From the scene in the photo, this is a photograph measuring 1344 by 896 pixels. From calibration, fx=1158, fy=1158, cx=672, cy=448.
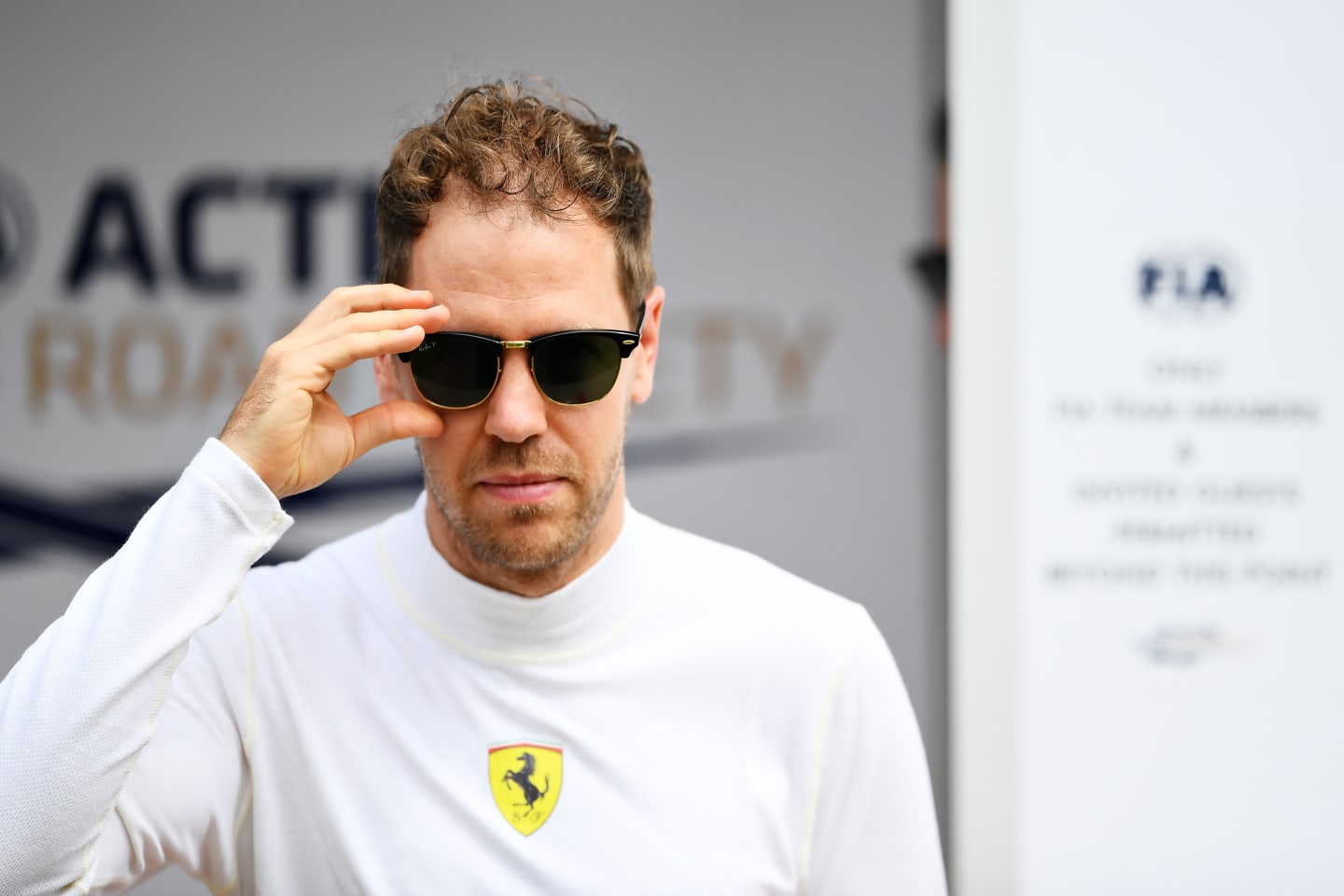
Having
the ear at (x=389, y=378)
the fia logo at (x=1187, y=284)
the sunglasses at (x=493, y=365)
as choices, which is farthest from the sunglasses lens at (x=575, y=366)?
the fia logo at (x=1187, y=284)

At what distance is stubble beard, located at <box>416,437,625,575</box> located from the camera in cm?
169

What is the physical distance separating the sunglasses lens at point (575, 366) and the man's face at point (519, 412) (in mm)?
20

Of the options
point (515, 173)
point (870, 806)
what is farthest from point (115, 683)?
point (870, 806)

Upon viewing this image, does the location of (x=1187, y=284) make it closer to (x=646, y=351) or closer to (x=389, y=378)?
(x=646, y=351)

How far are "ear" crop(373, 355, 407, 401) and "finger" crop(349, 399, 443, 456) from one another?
0.36 feet

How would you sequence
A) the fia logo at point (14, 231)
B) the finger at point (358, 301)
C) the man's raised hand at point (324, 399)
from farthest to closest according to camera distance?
1. the fia logo at point (14, 231)
2. the finger at point (358, 301)
3. the man's raised hand at point (324, 399)

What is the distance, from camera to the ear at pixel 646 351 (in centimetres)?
193

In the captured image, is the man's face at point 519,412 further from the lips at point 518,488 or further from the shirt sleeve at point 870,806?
the shirt sleeve at point 870,806

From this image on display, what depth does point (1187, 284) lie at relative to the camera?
3254 millimetres

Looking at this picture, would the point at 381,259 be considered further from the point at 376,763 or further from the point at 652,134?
the point at 652,134

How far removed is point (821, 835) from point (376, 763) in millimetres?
689

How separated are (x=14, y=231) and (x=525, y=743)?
9.20ft

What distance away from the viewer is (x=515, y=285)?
1.68 metres

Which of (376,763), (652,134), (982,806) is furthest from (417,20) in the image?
(982,806)
